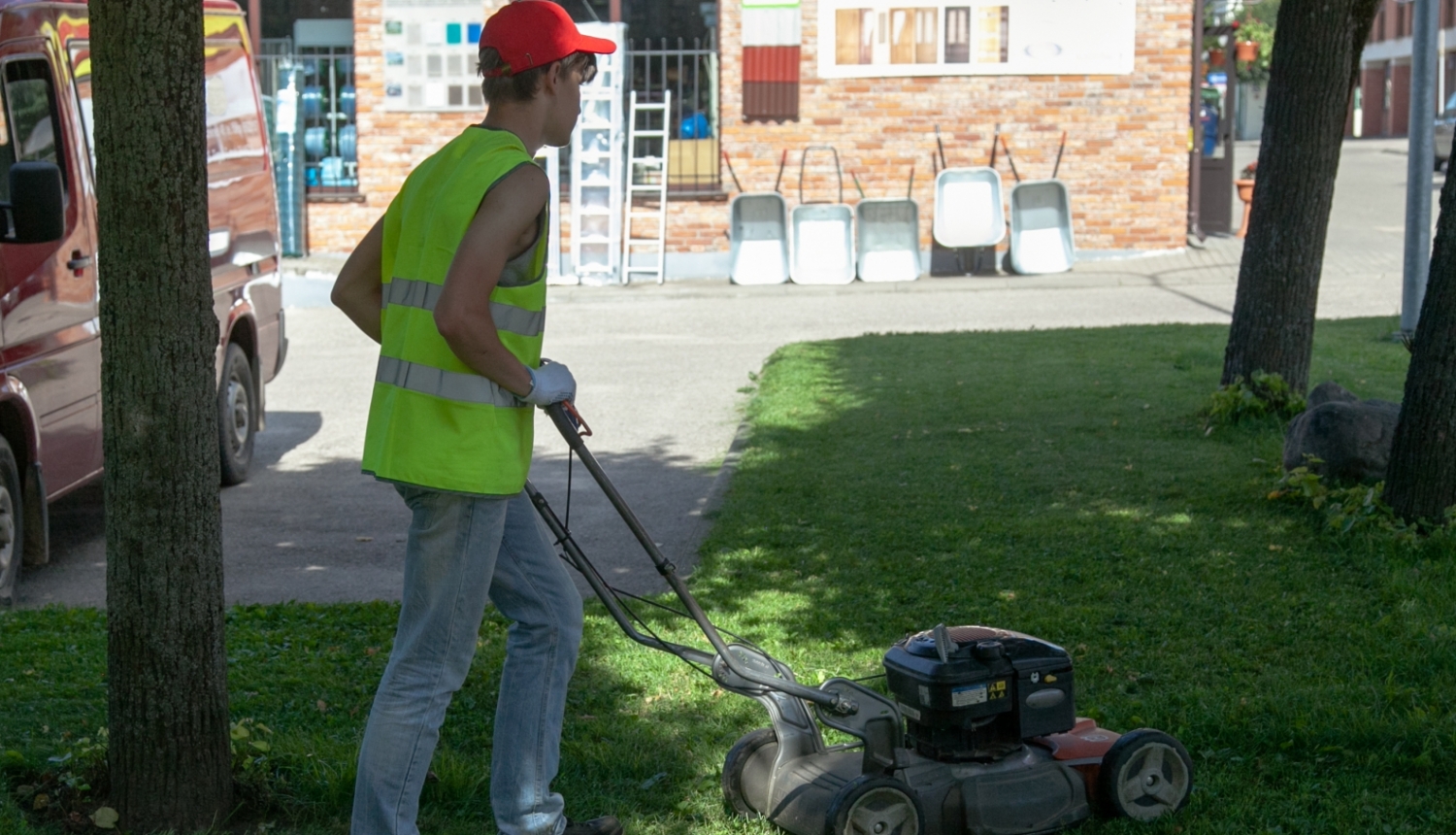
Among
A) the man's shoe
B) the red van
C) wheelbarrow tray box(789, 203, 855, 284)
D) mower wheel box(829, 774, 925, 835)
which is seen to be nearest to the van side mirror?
the red van

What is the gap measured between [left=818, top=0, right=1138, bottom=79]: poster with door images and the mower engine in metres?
16.1

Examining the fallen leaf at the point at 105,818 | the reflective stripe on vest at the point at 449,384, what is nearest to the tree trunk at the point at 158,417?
the fallen leaf at the point at 105,818

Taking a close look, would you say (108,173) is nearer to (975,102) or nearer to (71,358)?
(71,358)

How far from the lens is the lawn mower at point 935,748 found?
Answer: 12.4 feet

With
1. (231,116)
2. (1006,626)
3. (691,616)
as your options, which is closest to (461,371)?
(691,616)

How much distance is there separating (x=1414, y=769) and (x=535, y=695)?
239 centimetres

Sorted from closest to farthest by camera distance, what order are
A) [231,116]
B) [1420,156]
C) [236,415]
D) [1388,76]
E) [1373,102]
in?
[236,415] → [231,116] → [1420,156] → [1388,76] → [1373,102]

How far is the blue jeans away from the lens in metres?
3.49

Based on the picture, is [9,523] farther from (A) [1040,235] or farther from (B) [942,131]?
(A) [1040,235]

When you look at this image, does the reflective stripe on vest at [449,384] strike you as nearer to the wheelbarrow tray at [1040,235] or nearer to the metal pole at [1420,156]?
the metal pole at [1420,156]

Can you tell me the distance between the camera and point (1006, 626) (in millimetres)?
5512

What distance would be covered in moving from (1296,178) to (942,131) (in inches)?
429

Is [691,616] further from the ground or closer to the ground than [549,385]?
closer to the ground

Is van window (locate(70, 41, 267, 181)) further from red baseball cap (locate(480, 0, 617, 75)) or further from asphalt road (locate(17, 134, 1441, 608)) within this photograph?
red baseball cap (locate(480, 0, 617, 75))
